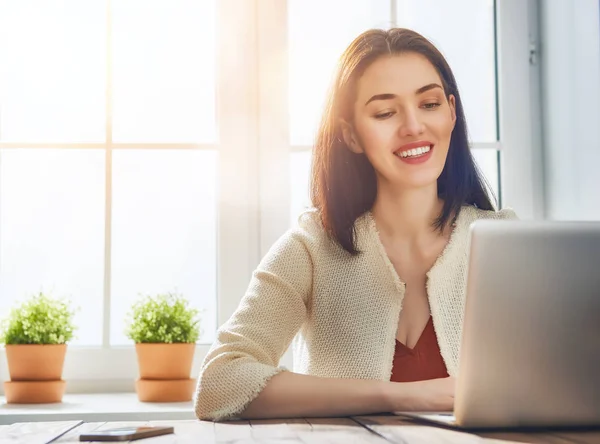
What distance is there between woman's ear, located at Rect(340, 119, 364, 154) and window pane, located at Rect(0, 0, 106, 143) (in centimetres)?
83

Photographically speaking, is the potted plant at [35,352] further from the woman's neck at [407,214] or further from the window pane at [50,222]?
the woman's neck at [407,214]

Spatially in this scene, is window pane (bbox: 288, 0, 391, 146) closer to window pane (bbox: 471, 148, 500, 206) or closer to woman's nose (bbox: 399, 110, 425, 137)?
window pane (bbox: 471, 148, 500, 206)

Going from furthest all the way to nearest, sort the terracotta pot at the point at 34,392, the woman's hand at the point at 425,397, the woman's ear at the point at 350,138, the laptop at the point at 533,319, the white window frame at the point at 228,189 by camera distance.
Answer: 1. the white window frame at the point at 228,189
2. the terracotta pot at the point at 34,392
3. the woman's ear at the point at 350,138
4. the woman's hand at the point at 425,397
5. the laptop at the point at 533,319

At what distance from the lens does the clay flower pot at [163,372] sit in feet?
7.10

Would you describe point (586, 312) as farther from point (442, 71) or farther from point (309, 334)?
point (442, 71)

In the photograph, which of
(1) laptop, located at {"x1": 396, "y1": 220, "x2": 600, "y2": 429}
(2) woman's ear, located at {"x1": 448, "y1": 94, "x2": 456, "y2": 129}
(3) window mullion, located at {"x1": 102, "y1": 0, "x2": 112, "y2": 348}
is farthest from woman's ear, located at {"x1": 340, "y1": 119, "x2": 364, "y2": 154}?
(1) laptop, located at {"x1": 396, "y1": 220, "x2": 600, "y2": 429}

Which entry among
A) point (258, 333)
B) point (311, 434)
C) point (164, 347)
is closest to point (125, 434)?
point (311, 434)

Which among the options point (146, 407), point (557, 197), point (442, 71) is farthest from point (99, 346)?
point (557, 197)

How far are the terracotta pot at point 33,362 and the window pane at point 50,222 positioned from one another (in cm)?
25

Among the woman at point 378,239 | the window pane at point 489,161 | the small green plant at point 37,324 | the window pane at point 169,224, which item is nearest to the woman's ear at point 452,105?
the woman at point 378,239

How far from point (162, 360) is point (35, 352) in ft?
1.07

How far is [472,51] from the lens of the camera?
2553mm

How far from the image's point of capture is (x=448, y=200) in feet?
6.42

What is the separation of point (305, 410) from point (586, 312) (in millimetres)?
590
